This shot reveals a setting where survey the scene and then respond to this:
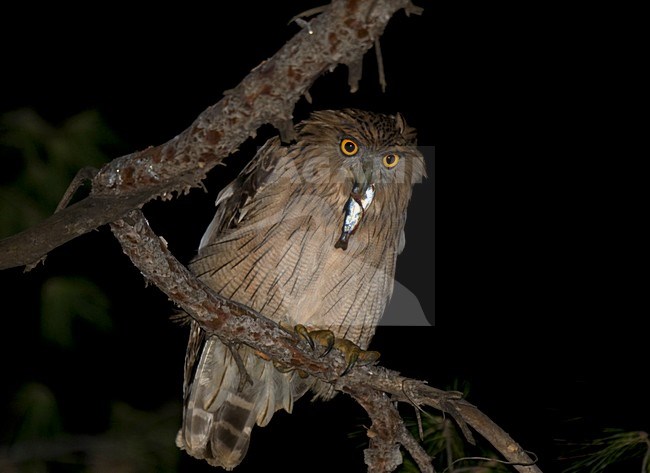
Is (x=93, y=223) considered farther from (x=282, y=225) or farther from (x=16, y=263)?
(x=282, y=225)

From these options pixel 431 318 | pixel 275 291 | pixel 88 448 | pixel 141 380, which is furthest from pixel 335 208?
pixel 141 380

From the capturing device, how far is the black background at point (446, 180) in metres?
3.13

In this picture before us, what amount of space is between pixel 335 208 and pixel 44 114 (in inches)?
52.6

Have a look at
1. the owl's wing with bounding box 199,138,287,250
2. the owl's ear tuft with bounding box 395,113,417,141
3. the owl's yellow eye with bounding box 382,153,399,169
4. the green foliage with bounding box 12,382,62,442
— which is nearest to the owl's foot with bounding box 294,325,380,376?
the owl's wing with bounding box 199,138,287,250

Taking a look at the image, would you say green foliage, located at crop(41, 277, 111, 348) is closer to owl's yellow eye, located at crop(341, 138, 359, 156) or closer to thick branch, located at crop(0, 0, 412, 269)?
thick branch, located at crop(0, 0, 412, 269)

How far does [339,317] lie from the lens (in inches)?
87.9

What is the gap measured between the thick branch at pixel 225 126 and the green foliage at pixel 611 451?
1.19 m

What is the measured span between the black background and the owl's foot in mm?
904

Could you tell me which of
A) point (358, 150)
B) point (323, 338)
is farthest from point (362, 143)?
point (323, 338)

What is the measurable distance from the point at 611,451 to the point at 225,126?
127 centimetres

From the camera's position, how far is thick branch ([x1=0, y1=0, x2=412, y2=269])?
1.02 metres

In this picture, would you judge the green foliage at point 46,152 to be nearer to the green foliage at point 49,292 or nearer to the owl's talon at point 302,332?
the green foliage at point 49,292

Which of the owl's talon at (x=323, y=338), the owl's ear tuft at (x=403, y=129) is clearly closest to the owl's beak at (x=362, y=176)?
the owl's ear tuft at (x=403, y=129)

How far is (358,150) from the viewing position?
2068 millimetres
